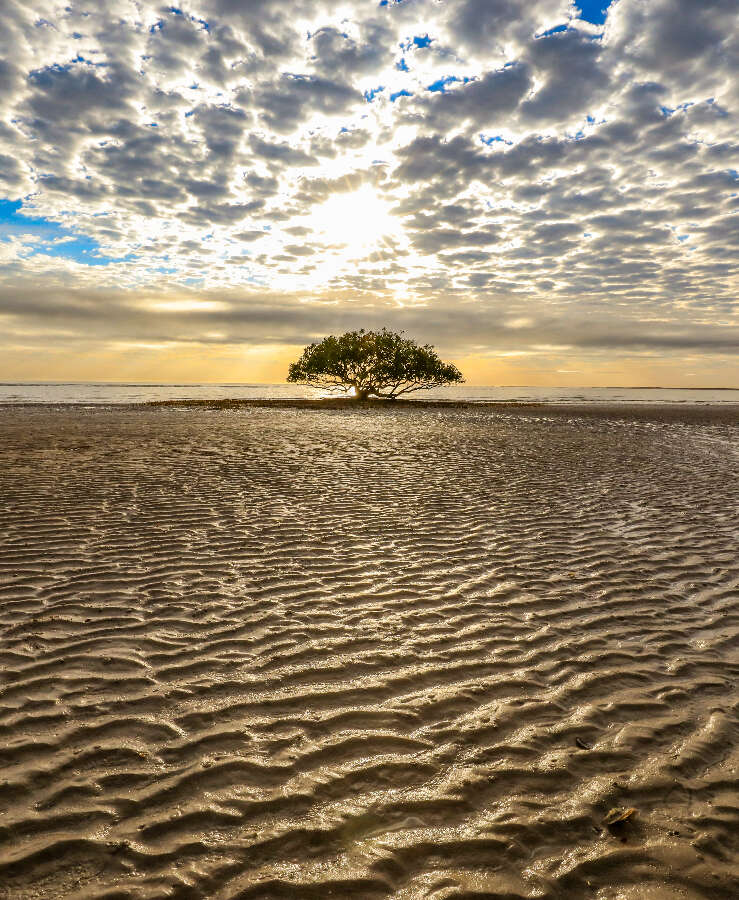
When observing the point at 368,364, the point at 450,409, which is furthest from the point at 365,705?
the point at 368,364

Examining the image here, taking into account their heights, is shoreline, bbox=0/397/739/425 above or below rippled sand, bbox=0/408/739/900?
above

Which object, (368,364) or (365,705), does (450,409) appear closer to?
(368,364)

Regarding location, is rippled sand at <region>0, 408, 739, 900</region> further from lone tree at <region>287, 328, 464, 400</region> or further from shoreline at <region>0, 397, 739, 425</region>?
lone tree at <region>287, 328, 464, 400</region>

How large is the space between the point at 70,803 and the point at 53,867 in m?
0.49

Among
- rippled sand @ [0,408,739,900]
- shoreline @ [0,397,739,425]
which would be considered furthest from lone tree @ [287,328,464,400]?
rippled sand @ [0,408,739,900]

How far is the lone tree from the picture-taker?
224 ft

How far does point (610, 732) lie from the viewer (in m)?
4.33

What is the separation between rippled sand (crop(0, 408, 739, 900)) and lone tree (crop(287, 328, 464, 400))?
5832cm

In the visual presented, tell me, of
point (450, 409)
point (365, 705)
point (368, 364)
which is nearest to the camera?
point (365, 705)

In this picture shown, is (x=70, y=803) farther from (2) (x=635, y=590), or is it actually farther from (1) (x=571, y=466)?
(1) (x=571, y=466)

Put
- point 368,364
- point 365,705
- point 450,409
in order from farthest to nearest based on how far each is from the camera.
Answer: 1. point 368,364
2. point 450,409
3. point 365,705

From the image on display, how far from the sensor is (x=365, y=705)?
184 inches

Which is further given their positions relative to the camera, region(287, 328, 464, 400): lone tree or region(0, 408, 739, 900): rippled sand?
region(287, 328, 464, 400): lone tree

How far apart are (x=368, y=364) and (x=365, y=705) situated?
6604cm
